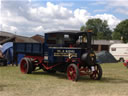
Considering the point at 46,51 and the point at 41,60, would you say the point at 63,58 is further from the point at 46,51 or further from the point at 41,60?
the point at 41,60

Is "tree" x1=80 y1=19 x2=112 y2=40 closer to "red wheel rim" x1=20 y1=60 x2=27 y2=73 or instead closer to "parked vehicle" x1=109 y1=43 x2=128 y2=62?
"parked vehicle" x1=109 y1=43 x2=128 y2=62

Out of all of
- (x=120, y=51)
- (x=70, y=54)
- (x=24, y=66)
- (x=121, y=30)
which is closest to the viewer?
(x=70, y=54)

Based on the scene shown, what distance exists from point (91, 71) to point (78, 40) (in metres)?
1.69

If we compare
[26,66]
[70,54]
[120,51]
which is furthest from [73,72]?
[120,51]

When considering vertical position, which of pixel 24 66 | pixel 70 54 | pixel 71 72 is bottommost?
pixel 71 72

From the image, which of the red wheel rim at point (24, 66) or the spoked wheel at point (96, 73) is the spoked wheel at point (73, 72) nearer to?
the spoked wheel at point (96, 73)

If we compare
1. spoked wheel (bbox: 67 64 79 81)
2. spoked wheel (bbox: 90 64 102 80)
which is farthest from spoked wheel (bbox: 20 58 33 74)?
spoked wheel (bbox: 90 64 102 80)

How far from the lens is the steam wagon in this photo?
34.1 feet

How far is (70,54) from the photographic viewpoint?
10516 millimetres

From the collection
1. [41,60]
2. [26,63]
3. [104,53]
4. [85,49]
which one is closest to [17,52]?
[26,63]

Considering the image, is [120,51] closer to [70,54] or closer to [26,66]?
[26,66]

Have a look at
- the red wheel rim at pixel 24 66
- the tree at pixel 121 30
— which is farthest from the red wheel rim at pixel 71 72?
the tree at pixel 121 30

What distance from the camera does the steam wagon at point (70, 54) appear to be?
34.1ft

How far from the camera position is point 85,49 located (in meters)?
10.6
